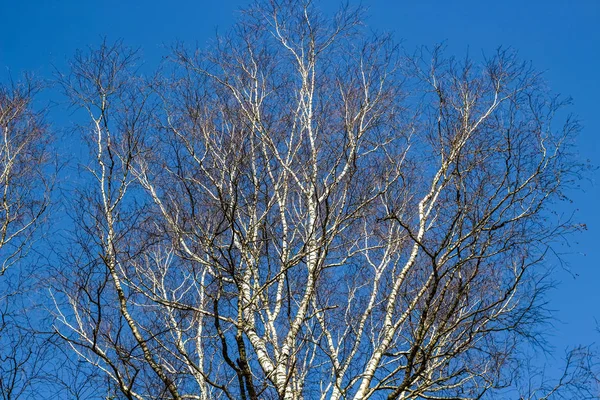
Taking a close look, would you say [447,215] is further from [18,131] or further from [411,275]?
[18,131]

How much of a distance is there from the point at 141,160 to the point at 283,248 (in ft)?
7.15

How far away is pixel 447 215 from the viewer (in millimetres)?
8914

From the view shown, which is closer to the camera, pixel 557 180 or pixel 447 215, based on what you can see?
pixel 557 180

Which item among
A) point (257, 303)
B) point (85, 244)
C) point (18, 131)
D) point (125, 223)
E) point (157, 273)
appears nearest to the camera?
point (85, 244)

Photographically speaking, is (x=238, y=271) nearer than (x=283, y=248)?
Yes

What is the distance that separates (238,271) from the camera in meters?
7.51

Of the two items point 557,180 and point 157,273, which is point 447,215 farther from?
point 157,273

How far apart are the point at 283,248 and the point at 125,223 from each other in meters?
1.73

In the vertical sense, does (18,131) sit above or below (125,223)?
above

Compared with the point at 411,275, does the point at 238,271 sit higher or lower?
Result: lower

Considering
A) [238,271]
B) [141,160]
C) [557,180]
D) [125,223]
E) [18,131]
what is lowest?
[238,271]

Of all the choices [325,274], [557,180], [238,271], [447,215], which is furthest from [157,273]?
[557,180]

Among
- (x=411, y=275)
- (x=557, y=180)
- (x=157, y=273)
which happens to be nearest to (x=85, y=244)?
(x=157, y=273)

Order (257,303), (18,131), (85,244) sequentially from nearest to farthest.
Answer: (85,244) → (257,303) → (18,131)
